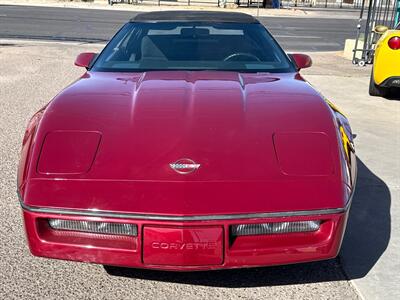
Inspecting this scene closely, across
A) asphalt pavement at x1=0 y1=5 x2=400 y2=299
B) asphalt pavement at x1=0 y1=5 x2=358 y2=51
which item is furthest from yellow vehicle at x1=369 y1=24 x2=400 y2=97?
asphalt pavement at x1=0 y1=5 x2=358 y2=51

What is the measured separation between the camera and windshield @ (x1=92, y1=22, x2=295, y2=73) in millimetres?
3750

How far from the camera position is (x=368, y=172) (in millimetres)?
4547

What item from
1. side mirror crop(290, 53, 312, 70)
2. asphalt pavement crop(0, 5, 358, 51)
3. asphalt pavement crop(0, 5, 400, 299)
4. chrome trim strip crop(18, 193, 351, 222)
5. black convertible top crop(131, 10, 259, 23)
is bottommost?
asphalt pavement crop(0, 5, 358, 51)

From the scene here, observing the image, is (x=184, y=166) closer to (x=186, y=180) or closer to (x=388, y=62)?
(x=186, y=180)

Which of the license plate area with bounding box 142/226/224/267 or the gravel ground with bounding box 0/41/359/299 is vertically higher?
the license plate area with bounding box 142/226/224/267

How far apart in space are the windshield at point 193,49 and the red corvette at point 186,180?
771mm

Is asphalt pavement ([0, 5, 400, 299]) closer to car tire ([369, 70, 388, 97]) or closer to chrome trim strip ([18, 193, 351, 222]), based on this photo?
chrome trim strip ([18, 193, 351, 222])

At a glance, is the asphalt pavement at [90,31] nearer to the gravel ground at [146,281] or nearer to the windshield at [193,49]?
the windshield at [193,49]

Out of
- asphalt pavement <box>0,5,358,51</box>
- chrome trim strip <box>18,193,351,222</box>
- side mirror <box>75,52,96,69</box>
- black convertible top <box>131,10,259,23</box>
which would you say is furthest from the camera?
asphalt pavement <box>0,5,358,51</box>

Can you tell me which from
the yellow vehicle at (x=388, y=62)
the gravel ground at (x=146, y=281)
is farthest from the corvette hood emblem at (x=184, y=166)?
the yellow vehicle at (x=388, y=62)

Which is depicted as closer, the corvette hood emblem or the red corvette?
the red corvette

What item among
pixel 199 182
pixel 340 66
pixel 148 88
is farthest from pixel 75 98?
pixel 340 66

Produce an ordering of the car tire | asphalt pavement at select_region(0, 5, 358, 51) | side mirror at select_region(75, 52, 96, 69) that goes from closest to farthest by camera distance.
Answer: side mirror at select_region(75, 52, 96, 69) < the car tire < asphalt pavement at select_region(0, 5, 358, 51)

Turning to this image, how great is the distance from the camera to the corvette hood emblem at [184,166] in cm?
241
